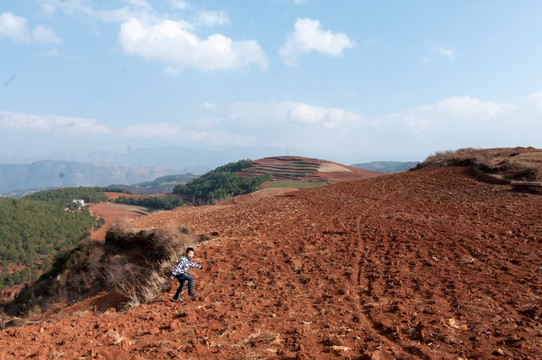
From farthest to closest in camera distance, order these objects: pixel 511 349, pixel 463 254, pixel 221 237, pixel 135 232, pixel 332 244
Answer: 1. pixel 135 232
2. pixel 221 237
3. pixel 332 244
4. pixel 463 254
5. pixel 511 349

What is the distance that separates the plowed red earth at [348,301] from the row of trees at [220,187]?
59.0 m

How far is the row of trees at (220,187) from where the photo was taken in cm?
7338

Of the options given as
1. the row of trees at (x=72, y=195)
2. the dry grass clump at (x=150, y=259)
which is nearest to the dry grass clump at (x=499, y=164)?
the dry grass clump at (x=150, y=259)

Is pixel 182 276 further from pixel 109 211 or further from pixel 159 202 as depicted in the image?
pixel 109 211

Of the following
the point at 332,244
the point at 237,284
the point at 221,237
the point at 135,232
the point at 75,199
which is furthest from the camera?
the point at 75,199

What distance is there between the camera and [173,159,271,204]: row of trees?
241 ft

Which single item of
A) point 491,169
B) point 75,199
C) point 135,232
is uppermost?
point 491,169

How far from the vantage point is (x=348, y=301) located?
17.6ft

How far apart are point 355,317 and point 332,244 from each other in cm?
416

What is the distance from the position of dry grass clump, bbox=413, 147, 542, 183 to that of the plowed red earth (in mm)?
5855

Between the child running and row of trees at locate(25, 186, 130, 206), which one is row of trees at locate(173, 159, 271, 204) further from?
the child running

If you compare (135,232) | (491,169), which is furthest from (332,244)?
(491,169)

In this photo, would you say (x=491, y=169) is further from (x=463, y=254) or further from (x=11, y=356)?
(x=11, y=356)

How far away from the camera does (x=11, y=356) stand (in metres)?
3.86
